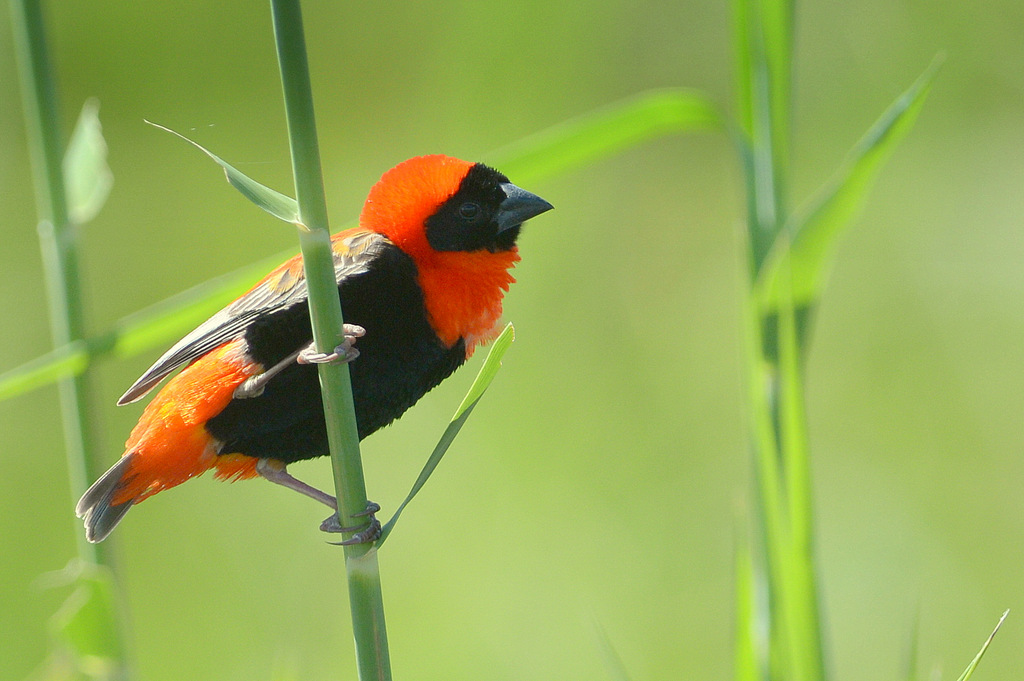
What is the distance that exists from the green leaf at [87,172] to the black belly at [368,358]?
0.41 meters

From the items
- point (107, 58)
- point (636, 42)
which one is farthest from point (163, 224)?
point (636, 42)

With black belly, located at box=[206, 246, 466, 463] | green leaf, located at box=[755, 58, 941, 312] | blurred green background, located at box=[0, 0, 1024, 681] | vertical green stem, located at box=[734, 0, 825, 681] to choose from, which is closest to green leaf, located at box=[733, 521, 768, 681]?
vertical green stem, located at box=[734, 0, 825, 681]

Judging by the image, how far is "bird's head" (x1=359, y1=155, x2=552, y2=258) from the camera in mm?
1729

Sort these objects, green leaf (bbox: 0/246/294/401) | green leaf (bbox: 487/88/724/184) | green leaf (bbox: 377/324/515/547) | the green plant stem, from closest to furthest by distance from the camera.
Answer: the green plant stem → green leaf (bbox: 377/324/515/547) → green leaf (bbox: 0/246/294/401) → green leaf (bbox: 487/88/724/184)

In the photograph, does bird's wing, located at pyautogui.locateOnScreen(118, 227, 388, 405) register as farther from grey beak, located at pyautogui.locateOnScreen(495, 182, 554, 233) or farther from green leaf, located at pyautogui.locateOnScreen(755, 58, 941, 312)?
green leaf, located at pyautogui.locateOnScreen(755, 58, 941, 312)

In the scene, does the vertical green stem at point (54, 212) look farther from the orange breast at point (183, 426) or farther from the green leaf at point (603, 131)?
the green leaf at point (603, 131)

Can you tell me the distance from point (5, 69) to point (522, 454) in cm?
298

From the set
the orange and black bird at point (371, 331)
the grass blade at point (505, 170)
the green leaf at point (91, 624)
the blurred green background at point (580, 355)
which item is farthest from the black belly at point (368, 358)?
the blurred green background at point (580, 355)

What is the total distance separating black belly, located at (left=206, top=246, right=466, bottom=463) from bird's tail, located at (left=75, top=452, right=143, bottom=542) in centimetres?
16

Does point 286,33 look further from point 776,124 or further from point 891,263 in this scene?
point 891,263

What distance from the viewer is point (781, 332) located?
4.41 ft

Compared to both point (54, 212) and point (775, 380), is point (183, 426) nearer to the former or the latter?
point (54, 212)

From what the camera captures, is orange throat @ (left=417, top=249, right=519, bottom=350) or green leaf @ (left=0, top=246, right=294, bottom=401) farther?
orange throat @ (left=417, top=249, right=519, bottom=350)

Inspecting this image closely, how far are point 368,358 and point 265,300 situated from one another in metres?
0.24
